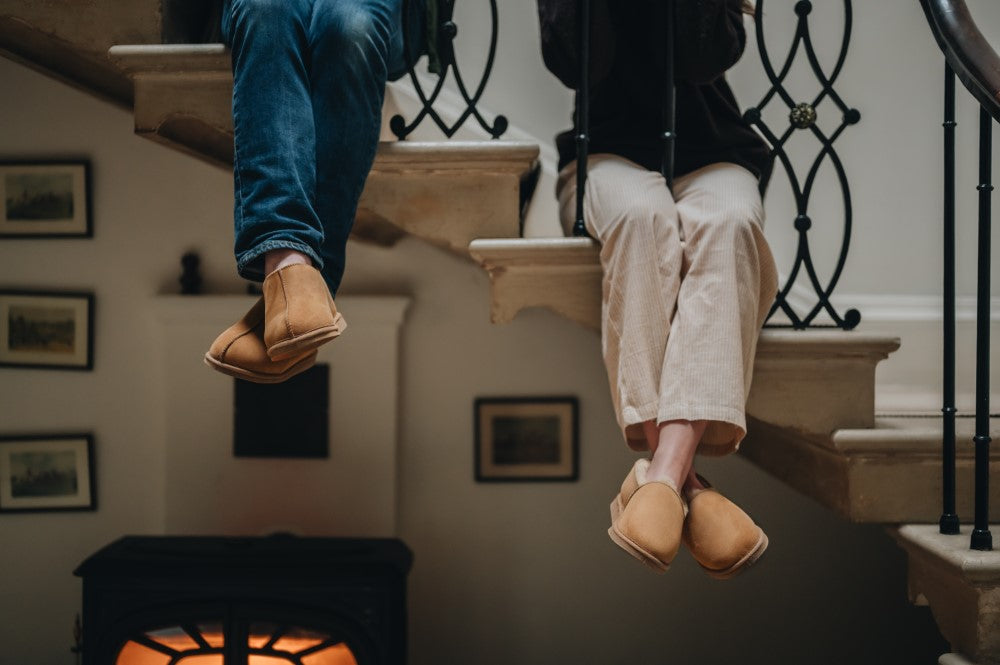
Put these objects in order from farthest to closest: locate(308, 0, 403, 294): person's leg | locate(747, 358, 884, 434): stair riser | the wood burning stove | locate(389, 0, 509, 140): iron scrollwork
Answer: the wood burning stove < locate(389, 0, 509, 140): iron scrollwork < locate(747, 358, 884, 434): stair riser < locate(308, 0, 403, 294): person's leg

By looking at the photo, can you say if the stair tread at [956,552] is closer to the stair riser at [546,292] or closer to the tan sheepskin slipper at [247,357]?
the stair riser at [546,292]

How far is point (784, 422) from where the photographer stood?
1.39 m

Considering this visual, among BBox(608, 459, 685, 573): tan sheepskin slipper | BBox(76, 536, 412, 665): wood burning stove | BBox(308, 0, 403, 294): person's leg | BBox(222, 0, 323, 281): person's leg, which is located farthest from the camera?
BBox(76, 536, 412, 665): wood burning stove

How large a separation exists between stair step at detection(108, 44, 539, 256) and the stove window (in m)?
1.01

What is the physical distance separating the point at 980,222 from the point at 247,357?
1.22 m

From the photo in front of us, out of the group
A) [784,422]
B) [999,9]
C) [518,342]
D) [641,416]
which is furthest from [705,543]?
[999,9]

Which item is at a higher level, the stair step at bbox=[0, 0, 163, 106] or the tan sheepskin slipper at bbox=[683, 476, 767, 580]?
the stair step at bbox=[0, 0, 163, 106]


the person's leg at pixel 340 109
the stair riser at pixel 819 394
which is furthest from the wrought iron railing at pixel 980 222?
the person's leg at pixel 340 109

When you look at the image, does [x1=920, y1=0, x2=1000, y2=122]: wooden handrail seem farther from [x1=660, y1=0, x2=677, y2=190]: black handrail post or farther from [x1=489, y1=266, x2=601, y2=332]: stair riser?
[x1=489, y1=266, x2=601, y2=332]: stair riser

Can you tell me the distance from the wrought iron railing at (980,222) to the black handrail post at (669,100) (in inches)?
16.5

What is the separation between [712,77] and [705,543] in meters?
0.84

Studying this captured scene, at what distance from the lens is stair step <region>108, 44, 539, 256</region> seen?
56.0 inches

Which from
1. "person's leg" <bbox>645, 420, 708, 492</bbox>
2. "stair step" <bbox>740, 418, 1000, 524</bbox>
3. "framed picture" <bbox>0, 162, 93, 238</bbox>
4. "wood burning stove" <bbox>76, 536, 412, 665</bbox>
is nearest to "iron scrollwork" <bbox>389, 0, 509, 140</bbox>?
"person's leg" <bbox>645, 420, 708, 492</bbox>

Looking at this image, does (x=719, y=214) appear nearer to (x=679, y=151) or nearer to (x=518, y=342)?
(x=679, y=151)
